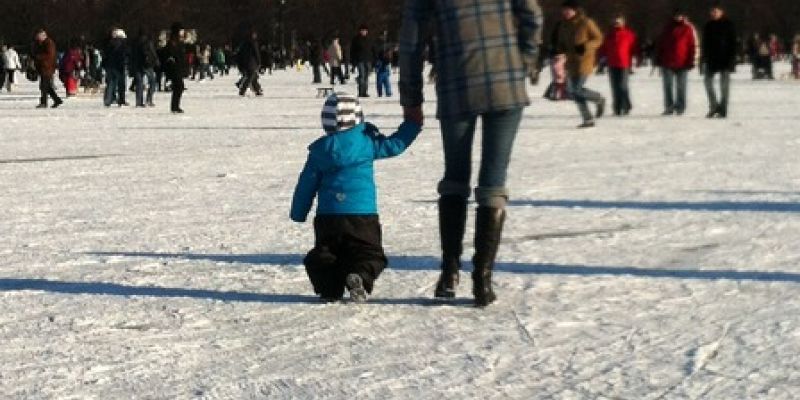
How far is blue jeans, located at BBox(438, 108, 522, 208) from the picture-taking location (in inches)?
204

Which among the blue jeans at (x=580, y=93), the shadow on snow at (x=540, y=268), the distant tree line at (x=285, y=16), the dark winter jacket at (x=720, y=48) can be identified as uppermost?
the distant tree line at (x=285, y=16)

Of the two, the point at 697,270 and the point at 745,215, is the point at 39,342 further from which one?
the point at 745,215

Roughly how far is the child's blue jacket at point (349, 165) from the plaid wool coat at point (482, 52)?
0.27m

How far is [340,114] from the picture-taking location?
5316 millimetres

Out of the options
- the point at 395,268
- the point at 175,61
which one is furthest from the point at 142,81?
the point at 395,268

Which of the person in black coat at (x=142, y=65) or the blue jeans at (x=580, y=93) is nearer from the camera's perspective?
the blue jeans at (x=580, y=93)

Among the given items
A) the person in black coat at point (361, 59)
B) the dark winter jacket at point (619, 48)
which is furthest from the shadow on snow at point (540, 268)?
the person in black coat at point (361, 59)

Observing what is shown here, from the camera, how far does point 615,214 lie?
313 inches

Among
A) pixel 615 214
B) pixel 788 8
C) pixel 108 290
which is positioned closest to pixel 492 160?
pixel 108 290

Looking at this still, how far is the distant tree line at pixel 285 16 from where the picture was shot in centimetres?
8412

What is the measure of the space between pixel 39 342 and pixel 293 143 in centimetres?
982

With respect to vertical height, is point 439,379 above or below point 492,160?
below

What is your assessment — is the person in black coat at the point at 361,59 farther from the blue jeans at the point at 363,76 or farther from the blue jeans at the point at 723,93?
the blue jeans at the point at 723,93

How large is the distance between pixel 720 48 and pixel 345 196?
1308 centimetres
